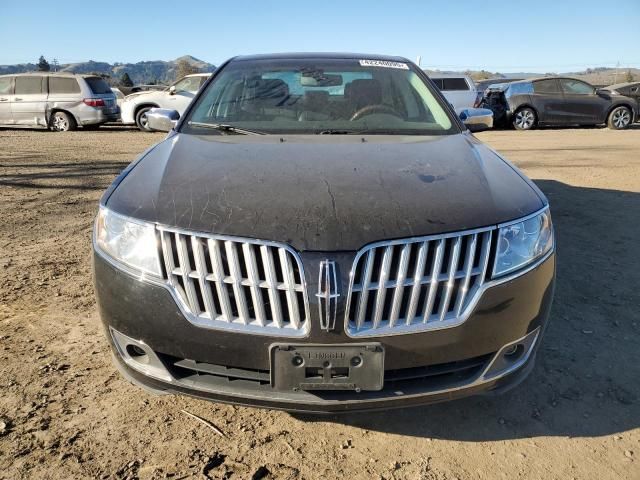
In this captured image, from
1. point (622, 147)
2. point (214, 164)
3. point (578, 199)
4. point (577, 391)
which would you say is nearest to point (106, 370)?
point (214, 164)

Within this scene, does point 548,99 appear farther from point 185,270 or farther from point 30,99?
point 185,270

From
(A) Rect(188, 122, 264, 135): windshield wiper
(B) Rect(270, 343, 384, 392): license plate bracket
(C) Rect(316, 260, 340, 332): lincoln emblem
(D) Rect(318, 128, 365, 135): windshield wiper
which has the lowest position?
(B) Rect(270, 343, 384, 392): license plate bracket

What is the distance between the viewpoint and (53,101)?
1377 cm

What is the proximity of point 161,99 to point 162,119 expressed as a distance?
1084 centimetres

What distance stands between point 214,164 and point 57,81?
13.8 meters

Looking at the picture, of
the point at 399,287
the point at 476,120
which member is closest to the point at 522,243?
the point at 399,287

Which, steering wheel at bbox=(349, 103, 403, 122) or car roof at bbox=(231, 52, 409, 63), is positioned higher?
car roof at bbox=(231, 52, 409, 63)

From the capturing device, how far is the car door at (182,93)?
13367mm

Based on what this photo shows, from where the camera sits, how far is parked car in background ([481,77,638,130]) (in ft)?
49.4

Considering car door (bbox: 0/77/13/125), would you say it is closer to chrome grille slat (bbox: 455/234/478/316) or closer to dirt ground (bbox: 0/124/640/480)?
dirt ground (bbox: 0/124/640/480)

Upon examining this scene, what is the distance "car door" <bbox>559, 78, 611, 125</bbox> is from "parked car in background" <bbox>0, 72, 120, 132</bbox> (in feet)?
43.3

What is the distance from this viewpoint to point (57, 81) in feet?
45.1

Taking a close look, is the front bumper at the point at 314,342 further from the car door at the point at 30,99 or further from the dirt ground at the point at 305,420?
the car door at the point at 30,99

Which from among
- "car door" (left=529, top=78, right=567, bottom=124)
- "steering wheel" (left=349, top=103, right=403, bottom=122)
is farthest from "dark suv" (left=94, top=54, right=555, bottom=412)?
"car door" (left=529, top=78, right=567, bottom=124)
